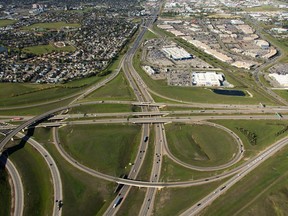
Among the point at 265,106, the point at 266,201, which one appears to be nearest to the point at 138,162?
the point at 266,201

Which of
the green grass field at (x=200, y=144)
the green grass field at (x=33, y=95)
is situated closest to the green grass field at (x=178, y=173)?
the green grass field at (x=200, y=144)

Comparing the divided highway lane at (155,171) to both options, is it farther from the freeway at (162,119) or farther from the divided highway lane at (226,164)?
the freeway at (162,119)

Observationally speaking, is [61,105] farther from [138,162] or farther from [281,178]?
[281,178]

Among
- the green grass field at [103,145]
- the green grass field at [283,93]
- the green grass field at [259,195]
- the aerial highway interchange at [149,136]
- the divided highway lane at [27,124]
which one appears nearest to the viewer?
the green grass field at [259,195]

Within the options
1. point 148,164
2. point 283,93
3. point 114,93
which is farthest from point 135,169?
point 283,93

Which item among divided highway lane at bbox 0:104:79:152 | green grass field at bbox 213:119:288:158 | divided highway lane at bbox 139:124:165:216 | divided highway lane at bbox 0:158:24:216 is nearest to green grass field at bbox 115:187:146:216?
divided highway lane at bbox 139:124:165:216

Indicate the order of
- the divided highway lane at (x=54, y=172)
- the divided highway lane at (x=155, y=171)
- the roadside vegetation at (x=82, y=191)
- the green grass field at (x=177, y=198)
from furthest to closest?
1. the roadside vegetation at (x=82, y=191)
2. the divided highway lane at (x=54, y=172)
3. the divided highway lane at (x=155, y=171)
4. the green grass field at (x=177, y=198)
